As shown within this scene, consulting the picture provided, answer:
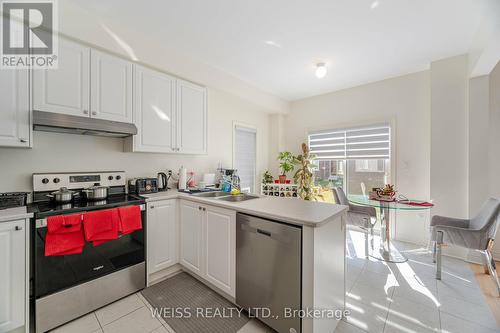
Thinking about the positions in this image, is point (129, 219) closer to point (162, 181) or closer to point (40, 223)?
point (40, 223)

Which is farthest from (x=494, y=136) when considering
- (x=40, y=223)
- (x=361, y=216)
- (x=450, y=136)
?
(x=40, y=223)

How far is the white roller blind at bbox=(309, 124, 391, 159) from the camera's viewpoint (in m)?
3.53

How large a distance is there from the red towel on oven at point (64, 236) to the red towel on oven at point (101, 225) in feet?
0.17

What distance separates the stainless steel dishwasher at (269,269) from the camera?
1.34m

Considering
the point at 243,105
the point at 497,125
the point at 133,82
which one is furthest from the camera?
the point at 243,105

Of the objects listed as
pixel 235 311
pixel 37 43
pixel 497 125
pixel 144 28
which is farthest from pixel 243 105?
pixel 497 125

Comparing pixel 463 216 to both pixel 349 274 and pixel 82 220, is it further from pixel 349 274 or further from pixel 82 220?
pixel 82 220

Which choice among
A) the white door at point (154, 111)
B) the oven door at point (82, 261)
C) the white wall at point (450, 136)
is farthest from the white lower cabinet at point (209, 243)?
the white wall at point (450, 136)

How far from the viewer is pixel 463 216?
270cm

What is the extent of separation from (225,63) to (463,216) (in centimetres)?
399

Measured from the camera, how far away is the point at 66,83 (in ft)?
5.91

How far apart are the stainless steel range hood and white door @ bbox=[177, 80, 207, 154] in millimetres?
638

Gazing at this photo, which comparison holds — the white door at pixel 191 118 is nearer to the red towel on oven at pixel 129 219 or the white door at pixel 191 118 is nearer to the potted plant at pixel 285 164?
the red towel on oven at pixel 129 219

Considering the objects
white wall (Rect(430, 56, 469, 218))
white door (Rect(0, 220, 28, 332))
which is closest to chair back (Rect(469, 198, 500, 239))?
white wall (Rect(430, 56, 469, 218))
